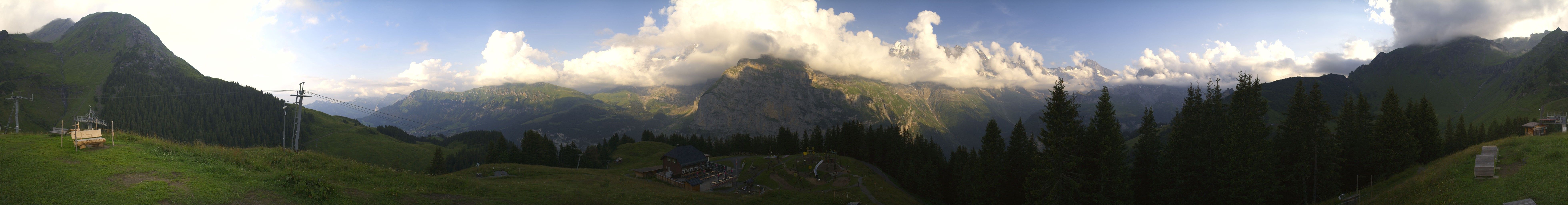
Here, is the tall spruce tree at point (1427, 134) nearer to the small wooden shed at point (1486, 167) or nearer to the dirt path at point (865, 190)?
the small wooden shed at point (1486, 167)

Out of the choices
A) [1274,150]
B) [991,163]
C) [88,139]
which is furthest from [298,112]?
[1274,150]

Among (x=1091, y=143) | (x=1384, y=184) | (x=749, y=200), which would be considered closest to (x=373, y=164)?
(x=749, y=200)

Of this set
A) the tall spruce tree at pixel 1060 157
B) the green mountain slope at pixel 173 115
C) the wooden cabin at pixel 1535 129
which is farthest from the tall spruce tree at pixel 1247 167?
the green mountain slope at pixel 173 115

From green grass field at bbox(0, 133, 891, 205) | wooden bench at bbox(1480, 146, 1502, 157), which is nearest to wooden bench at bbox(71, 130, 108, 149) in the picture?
green grass field at bbox(0, 133, 891, 205)

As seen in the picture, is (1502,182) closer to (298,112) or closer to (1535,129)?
(1535,129)

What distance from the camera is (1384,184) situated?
4366cm

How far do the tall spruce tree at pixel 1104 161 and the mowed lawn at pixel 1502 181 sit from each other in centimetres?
1331

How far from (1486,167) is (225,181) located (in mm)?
60685

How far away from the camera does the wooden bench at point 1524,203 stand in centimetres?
2169

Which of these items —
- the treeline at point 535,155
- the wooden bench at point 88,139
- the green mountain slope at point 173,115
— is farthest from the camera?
the green mountain slope at point 173,115

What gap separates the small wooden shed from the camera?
27875mm

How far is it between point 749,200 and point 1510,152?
5072 centimetres

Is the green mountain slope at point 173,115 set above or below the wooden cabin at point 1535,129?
below

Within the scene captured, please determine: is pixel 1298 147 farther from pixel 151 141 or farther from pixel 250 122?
pixel 250 122
